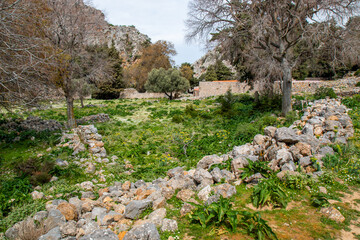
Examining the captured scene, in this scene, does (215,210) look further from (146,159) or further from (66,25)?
(66,25)

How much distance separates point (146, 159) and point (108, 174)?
5.44 feet

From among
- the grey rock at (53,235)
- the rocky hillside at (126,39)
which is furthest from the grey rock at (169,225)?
the rocky hillside at (126,39)

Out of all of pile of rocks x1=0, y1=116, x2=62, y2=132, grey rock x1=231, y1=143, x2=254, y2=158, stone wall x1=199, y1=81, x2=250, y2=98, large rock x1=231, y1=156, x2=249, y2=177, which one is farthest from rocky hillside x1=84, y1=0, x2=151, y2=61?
large rock x1=231, y1=156, x2=249, y2=177

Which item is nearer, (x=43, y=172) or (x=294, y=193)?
(x=294, y=193)

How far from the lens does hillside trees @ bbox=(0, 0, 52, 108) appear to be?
19.7ft

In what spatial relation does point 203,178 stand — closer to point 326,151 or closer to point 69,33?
point 326,151

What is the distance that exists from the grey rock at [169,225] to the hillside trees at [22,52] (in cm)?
472

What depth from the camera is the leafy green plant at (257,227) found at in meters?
3.56

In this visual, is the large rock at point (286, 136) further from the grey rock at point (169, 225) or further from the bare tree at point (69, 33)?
the bare tree at point (69, 33)

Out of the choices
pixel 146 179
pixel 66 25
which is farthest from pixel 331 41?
pixel 66 25

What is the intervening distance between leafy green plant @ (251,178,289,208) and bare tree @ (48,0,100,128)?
31.8 feet

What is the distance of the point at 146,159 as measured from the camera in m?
8.50

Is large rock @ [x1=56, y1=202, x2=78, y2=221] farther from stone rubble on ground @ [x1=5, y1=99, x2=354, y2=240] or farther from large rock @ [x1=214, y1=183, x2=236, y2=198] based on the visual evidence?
large rock @ [x1=214, y1=183, x2=236, y2=198]

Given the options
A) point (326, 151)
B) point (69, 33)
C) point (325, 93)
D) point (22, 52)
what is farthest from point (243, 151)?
point (325, 93)
